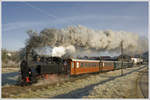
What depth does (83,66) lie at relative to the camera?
23.1 m

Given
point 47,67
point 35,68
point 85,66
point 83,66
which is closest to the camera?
point 35,68

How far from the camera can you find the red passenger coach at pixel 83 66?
66.3 ft

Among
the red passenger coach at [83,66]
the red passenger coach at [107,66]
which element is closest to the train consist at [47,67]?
the red passenger coach at [83,66]

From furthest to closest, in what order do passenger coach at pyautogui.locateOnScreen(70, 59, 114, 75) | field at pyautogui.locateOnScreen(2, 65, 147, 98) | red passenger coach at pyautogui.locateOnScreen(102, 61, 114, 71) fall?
red passenger coach at pyautogui.locateOnScreen(102, 61, 114, 71), passenger coach at pyautogui.locateOnScreen(70, 59, 114, 75), field at pyautogui.locateOnScreen(2, 65, 147, 98)

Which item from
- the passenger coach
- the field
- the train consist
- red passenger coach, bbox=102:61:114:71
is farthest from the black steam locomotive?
red passenger coach, bbox=102:61:114:71

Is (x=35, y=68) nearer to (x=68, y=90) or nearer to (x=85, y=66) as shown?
(x=68, y=90)

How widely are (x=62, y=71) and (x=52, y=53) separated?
10.1ft

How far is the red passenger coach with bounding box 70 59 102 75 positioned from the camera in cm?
2022

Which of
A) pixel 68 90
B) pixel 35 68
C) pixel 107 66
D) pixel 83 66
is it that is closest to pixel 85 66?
pixel 83 66

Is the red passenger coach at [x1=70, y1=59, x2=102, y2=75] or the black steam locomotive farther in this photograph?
the red passenger coach at [x1=70, y1=59, x2=102, y2=75]

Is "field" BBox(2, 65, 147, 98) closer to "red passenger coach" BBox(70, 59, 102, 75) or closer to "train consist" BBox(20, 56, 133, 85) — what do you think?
"train consist" BBox(20, 56, 133, 85)

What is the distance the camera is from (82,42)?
27859 millimetres

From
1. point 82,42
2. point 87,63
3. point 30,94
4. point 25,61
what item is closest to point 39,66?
point 25,61

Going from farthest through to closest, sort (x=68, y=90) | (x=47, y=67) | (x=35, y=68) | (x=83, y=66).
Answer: (x=83, y=66), (x=47, y=67), (x=35, y=68), (x=68, y=90)
